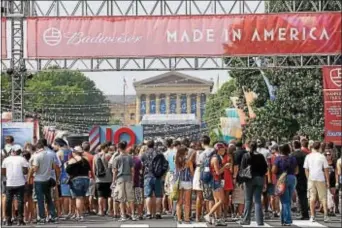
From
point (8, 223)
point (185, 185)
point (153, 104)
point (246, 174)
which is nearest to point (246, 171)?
point (246, 174)

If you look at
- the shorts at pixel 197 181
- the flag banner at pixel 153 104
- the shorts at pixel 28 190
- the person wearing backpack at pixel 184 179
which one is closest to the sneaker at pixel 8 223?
the shorts at pixel 28 190

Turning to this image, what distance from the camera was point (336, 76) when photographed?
29.2 meters

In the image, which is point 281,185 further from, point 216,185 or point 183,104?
point 183,104

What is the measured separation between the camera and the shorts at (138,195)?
19297 millimetres

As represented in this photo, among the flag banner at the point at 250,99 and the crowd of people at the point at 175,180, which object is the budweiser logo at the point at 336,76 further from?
the flag banner at the point at 250,99

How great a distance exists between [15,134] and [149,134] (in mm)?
97975

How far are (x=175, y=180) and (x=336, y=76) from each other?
12.4m

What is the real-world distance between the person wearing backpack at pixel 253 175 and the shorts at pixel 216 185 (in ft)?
1.64

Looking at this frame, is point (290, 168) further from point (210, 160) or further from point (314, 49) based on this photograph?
point (314, 49)

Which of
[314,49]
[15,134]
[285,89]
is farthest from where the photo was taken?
[285,89]

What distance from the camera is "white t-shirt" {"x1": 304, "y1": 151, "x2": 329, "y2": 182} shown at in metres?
18.2

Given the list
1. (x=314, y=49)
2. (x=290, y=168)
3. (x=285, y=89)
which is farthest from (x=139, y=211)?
(x=285, y=89)

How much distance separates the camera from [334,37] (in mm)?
28250

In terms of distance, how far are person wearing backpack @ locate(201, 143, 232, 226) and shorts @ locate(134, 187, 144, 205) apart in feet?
6.71
